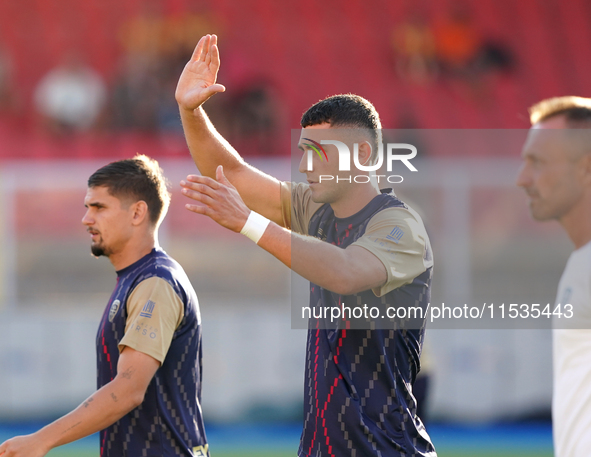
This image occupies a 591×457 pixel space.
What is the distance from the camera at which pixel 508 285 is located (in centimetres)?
962

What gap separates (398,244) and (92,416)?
140 centimetres

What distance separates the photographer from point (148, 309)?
3215 mm

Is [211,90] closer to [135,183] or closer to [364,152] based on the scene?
[135,183]

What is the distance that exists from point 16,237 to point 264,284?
317 centimetres

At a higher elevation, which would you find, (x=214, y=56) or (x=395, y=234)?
(x=214, y=56)

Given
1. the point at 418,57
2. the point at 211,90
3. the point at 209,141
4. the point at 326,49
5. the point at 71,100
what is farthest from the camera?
the point at 326,49

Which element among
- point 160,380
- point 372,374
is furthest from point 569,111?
point 160,380

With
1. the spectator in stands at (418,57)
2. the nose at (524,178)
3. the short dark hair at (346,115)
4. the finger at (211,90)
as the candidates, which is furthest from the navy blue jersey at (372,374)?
the spectator in stands at (418,57)

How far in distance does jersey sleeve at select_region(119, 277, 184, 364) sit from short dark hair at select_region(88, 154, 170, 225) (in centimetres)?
46

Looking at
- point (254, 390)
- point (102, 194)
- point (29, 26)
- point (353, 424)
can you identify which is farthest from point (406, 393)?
point (29, 26)

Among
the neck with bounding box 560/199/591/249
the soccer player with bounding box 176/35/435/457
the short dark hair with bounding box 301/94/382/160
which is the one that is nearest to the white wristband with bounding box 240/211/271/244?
the soccer player with bounding box 176/35/435/457

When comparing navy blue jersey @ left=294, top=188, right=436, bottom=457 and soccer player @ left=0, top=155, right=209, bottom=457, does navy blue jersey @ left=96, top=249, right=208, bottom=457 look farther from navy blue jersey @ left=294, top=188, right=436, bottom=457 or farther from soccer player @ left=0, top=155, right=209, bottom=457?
navy blue jersey @ left=294, top=188, right=436, bottom=457

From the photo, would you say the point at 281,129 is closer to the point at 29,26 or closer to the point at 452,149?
the point at 452,149

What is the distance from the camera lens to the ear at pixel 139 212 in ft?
11.7
